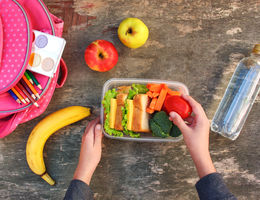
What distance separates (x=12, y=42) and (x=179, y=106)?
0.71m

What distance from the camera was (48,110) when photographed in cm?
108

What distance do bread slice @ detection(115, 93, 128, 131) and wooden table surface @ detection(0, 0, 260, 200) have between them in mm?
192

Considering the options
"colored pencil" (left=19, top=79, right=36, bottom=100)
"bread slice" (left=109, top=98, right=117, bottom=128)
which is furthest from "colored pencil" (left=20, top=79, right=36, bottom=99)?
"bread slice" (left=109, top=98, right=117, bottom=128)

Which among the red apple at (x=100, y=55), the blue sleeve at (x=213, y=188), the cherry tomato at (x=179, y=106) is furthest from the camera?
the red apple at (x=100, y=55)

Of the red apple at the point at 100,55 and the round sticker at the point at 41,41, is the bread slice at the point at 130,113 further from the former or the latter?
the round sticker at the point at 41,41

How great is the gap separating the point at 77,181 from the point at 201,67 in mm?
809

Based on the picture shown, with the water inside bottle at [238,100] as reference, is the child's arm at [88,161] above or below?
below

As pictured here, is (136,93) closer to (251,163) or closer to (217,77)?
(217,77)

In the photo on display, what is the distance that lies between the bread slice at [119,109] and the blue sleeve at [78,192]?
0.91ft

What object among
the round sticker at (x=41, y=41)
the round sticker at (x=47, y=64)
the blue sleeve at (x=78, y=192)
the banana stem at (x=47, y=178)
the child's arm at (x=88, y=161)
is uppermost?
the round sticker at (x=41, y=41)

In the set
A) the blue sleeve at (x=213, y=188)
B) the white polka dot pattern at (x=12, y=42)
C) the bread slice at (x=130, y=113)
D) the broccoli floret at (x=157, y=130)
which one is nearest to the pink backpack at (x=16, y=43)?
the white polka dot pattern at (x=12, y=42)

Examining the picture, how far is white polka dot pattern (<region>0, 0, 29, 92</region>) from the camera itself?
786 mm

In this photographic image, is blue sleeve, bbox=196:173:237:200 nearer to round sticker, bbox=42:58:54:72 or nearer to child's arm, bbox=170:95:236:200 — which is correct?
child's arm, bbox=170:95:236:200

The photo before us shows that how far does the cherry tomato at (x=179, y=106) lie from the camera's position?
856 mm
